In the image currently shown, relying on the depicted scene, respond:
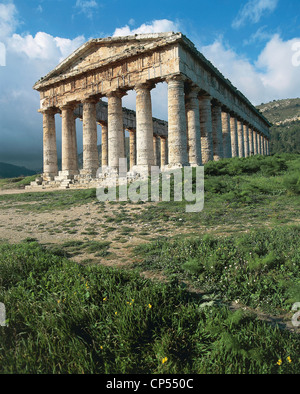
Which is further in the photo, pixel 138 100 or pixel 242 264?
pixel 138 100

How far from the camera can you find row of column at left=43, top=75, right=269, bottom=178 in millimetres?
17734

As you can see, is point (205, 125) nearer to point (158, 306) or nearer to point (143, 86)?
point (143, 86)

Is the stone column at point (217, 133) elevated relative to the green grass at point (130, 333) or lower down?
elevated

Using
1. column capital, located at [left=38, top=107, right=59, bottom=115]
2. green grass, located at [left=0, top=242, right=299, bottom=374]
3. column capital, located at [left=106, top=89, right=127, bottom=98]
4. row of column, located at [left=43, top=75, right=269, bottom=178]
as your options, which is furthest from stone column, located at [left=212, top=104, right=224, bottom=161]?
green grass, located at [left=0, top=242, right=299, bottom=374]

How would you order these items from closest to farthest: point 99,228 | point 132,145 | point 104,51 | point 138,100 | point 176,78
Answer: point 99,228 → point 176,78 → point 138,100 → point 104,51 → point 132,145

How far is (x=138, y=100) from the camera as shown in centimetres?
1909

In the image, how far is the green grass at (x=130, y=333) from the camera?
277 cm

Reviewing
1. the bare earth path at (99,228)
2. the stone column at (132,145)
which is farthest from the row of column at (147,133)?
the stone column at (132,145)

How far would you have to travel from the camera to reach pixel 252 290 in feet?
13.6

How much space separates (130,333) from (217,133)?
23.7m

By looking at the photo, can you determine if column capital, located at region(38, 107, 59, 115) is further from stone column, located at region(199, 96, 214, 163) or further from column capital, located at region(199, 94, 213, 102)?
stone column, located at region(199, 96, 214, 163)

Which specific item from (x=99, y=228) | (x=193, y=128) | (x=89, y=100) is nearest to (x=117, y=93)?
(x=89, y=100)

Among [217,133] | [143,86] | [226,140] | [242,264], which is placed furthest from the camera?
[226,140]

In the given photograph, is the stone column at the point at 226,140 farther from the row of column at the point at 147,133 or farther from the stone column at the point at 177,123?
the stone column at the point at 177,123
